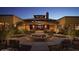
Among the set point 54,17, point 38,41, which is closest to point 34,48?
point 38,41

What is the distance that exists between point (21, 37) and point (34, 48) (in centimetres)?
37

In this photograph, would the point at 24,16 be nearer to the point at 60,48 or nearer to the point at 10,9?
the point at 10,9

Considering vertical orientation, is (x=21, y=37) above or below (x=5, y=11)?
below

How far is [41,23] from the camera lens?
14.6 feet

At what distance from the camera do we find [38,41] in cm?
445

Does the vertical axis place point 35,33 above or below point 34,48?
above

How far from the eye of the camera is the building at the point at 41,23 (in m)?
4.41

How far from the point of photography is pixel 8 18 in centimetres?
441

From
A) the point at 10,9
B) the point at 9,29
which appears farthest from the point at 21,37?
the point at 10,9

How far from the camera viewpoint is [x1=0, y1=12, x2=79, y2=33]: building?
14.5ft

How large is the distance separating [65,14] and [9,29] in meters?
1.25
